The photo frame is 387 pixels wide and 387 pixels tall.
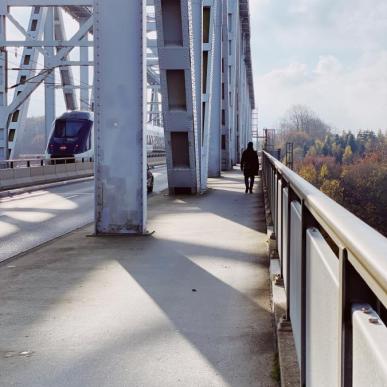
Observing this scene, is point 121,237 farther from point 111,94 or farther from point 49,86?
point 49,86

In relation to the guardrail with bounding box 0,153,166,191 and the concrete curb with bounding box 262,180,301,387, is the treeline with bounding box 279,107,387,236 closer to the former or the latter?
the concrete curb with bounding box 262,180,301,387

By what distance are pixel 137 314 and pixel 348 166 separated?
136125mm

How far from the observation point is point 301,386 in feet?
10.3

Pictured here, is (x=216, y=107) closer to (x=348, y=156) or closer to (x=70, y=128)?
(x=70, y=128)

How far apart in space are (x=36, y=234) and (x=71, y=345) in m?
7.22

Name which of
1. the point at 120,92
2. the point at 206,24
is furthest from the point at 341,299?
the point at 206,24

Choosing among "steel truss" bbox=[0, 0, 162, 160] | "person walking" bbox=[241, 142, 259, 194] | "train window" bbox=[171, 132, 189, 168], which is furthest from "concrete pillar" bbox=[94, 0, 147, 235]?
"steel truss" bbox=[0, 0, 162, 160]

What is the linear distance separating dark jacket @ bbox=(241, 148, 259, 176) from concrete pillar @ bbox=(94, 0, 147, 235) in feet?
36.5

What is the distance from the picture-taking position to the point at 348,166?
451ft

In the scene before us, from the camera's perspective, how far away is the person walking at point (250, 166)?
2062cm

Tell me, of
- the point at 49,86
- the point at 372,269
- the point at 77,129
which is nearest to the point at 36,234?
the point at 372,269

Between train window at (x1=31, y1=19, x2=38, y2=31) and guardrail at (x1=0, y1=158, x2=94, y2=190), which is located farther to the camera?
train window at (x1=31, y1=19, x2=38, y2=31)

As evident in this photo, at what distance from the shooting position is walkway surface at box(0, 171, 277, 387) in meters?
3.99

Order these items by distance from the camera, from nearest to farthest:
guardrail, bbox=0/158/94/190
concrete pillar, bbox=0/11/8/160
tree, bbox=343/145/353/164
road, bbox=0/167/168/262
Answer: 1. road, bbox=0/167/168/262
2. guardrail, bbox=0/158/94/190
3. concrete pillar, bbox=0/11/8/160
4. tree, bbox=343/145/353/164
